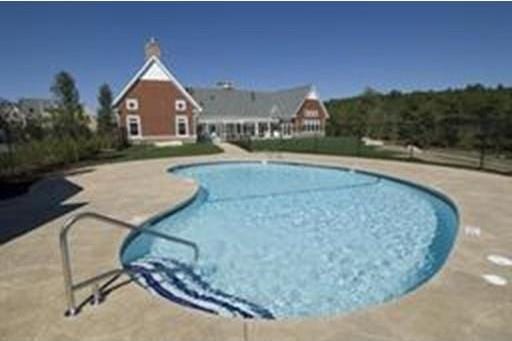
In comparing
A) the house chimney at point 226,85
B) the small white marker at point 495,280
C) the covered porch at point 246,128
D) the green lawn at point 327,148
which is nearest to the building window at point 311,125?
the covered porch at point 246,128

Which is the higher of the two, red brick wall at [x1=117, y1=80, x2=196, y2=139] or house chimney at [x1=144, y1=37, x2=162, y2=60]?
house chimney at [x1=144, y1=37, x2=162, y2=60]

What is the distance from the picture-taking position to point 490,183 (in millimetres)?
10453

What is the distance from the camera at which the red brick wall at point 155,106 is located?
94.5 ft

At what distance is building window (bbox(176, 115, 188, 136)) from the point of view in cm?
3042

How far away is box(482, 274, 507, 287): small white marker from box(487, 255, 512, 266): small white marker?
0.47m

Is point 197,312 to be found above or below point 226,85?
below

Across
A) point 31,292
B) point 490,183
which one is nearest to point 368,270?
point 31,292

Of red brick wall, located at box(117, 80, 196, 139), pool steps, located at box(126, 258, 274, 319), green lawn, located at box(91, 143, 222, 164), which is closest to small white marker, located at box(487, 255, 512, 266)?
pool steps, located at box(126, 258, 274, 319)

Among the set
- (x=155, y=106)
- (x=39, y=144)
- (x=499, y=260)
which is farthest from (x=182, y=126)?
(x=499, y=260)

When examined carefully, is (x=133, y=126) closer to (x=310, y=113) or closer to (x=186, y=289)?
(x=310, y=113)

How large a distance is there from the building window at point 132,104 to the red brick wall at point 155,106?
172 millimetres

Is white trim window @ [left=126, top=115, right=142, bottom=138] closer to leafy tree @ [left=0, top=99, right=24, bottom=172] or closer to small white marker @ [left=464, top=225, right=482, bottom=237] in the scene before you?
leafy tree @ [left=0, top=99, right=24, bottom=172]

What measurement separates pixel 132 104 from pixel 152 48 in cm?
450

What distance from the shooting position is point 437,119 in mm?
19031
